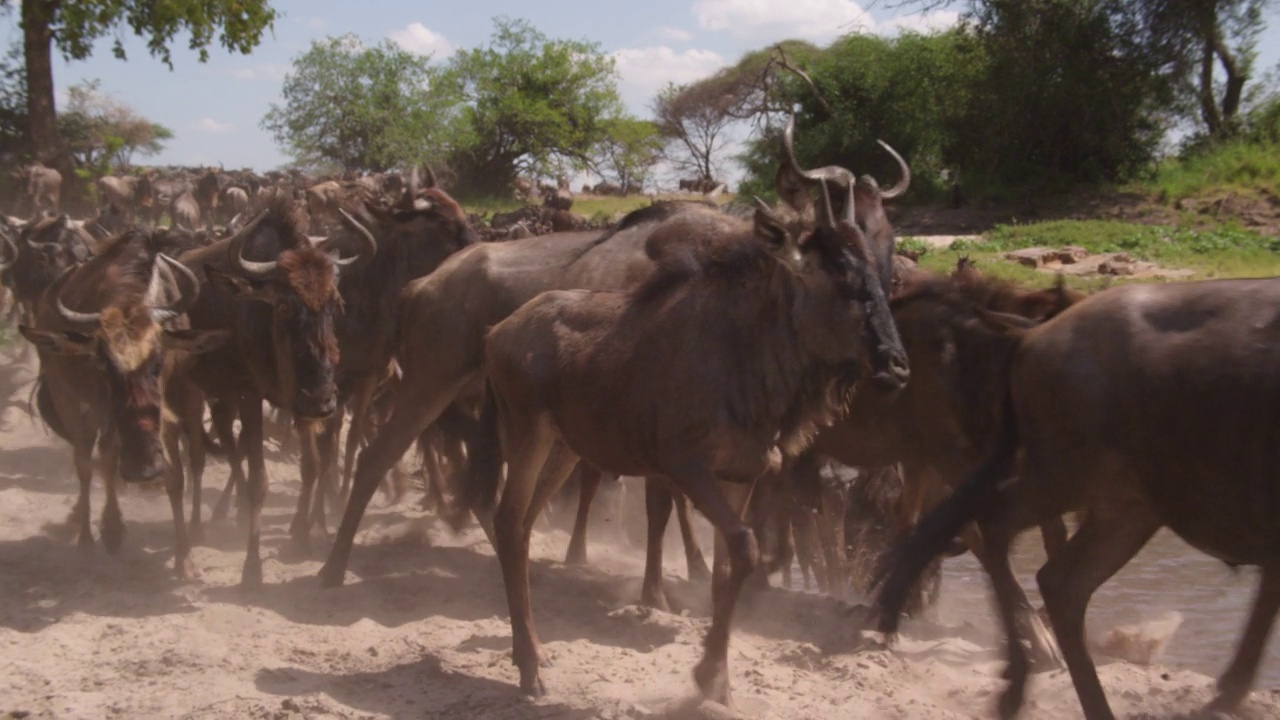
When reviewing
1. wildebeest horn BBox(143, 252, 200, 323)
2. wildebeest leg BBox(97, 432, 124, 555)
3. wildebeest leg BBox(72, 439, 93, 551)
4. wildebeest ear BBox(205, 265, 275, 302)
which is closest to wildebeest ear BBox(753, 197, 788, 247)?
wildebeest ear BBox(205, 265, 275, 302)

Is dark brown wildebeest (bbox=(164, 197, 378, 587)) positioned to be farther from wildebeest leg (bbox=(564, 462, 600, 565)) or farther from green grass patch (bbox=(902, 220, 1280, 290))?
green grass patch (bbox=(902, 220, 1280, 290))

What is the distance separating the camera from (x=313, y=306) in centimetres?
700

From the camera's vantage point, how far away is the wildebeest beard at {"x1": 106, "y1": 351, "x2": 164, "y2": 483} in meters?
6.49

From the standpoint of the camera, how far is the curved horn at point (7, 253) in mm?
11797

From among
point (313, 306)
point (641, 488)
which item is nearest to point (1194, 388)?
point (313, 306)

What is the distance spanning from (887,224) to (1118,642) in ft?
8.12

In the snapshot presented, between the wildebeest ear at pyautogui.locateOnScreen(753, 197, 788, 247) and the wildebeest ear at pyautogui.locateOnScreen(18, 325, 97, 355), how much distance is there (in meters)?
3.90

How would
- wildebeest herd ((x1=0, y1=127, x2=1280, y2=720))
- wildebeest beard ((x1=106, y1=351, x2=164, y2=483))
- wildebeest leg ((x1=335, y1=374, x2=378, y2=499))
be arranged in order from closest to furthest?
wildebeest herd ((x1=0, y1=127, x2=1280, y2=720)) → wildebeest beard ((x1=106, y1=351, x2=164, y2=483)) → wildebeest leg ((x1=335, y1=374, x2=378, y2=499))

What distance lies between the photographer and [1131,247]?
18031 millimetres

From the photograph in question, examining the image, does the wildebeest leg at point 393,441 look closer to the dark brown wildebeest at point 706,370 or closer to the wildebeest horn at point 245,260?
the wildebeest horn at point 245,260

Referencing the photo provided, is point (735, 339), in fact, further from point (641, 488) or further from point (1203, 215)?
point (1203, 215)

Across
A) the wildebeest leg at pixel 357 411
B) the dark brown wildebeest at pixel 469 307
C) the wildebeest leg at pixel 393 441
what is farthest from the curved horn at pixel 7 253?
the wildebeest leg at pixel 393 441

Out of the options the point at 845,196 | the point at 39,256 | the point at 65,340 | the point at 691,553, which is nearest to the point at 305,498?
the point at 65,340

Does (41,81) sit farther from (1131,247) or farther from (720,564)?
(720,564)
